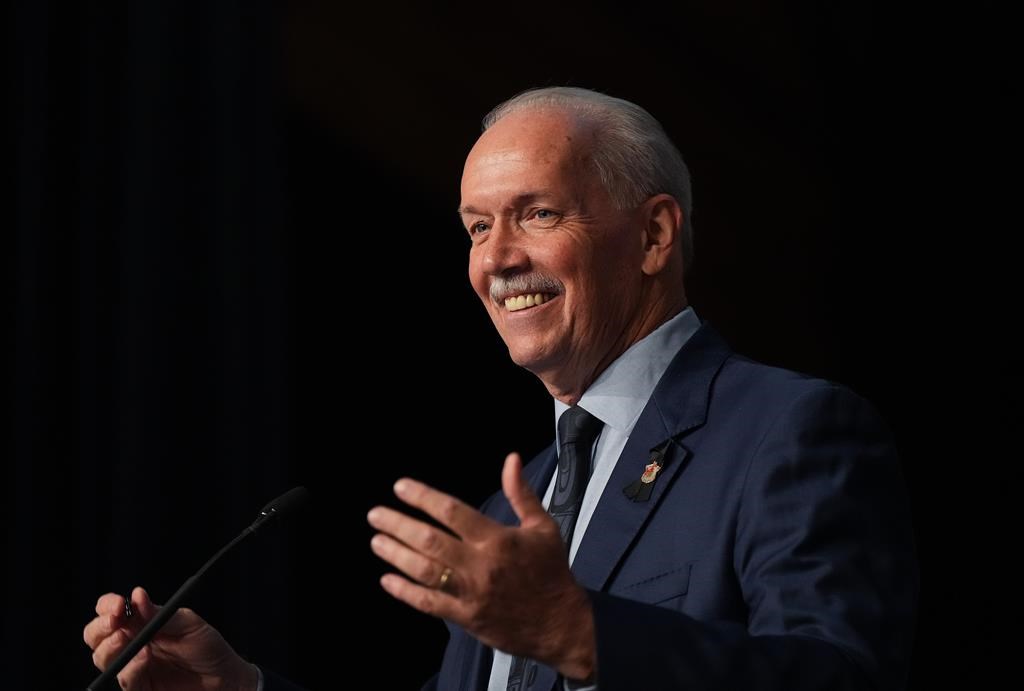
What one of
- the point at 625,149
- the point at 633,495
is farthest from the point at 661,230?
the point at 633,495

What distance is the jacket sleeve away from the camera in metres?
1.20

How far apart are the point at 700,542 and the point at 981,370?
1.52 metres

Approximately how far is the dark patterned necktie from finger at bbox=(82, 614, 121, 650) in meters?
0.53

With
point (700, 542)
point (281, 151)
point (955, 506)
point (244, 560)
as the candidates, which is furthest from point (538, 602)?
point (281, 151)

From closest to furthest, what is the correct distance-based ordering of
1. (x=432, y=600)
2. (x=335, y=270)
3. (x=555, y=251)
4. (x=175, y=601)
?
(x=432, y=600) < (x=175, y=601) < (x=555, y=251) < (x=335, y=270)

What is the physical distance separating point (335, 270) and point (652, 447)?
184cm

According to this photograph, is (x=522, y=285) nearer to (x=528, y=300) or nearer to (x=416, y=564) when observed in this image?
(x=528, y=300)

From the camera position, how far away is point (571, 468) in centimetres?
181

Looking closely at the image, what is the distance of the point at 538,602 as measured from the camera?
3.76 ft

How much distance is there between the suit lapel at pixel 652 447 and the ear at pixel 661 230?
0.15 metres

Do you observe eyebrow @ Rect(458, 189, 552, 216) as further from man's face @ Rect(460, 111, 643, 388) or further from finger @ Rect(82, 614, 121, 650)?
finger @ Rect(82, 614, 121, 650)

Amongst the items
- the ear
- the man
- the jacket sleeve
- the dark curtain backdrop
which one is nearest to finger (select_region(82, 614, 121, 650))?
the man

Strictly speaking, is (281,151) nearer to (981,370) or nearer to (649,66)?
(649,66)

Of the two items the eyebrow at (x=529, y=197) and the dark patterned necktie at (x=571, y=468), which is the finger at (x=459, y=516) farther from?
the eyebrow at (x=529, y=197)
